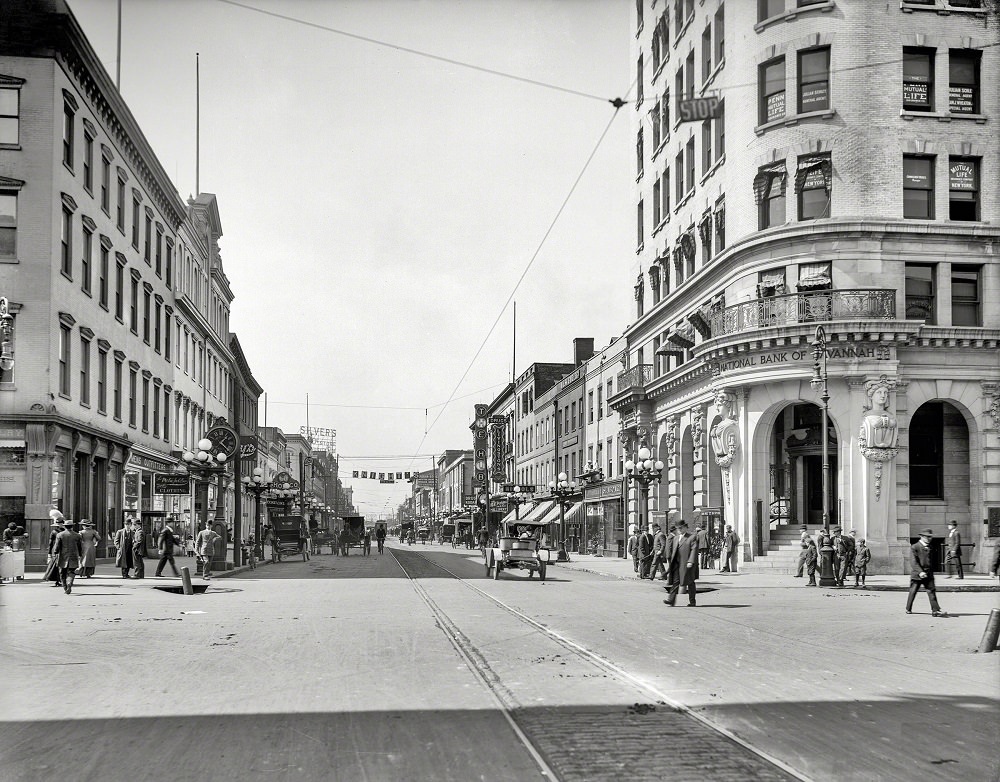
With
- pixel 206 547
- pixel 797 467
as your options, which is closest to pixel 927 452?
pixel 797 467

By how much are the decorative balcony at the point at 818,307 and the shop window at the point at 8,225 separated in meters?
22.7

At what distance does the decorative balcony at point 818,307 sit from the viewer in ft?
110

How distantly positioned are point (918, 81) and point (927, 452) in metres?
12.4

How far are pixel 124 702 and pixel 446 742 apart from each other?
371 centimetres

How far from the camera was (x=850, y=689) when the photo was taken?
1098cm

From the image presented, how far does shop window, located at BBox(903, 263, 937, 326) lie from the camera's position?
34.3 metres

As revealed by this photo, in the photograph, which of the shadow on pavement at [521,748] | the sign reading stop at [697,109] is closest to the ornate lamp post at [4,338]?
the shadow on pavement at [521,748]

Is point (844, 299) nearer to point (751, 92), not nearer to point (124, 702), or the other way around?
point (751, 92)

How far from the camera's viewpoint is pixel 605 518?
2235 inches

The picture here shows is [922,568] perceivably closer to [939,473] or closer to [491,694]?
[491,694]

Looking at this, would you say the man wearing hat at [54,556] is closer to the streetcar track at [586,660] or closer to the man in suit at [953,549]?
the streetcar track at [586,660]

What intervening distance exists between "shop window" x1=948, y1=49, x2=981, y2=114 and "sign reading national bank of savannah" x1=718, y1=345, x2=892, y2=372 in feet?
28.1

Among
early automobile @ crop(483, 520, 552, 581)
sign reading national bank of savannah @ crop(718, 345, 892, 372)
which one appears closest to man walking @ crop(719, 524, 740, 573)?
sign reading national bank of savannah @ crop(718, 345, 892, 372)

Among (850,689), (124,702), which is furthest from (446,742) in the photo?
(850,689)
